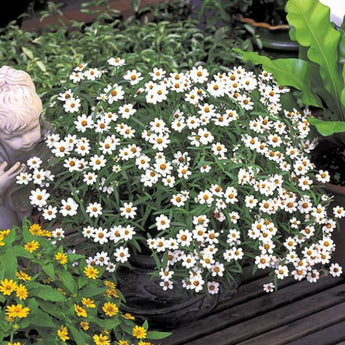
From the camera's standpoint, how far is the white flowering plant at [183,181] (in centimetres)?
187

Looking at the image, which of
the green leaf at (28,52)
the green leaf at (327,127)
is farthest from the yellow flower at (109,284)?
the green leaf at (28,52)

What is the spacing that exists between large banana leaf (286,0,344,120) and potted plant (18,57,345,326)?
33cm

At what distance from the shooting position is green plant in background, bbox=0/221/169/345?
1.59 m

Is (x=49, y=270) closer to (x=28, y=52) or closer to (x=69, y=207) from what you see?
(x=69, y=207)

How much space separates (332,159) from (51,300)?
117 cm

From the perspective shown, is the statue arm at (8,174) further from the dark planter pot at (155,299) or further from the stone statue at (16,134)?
the dark planter pot at (155,299)

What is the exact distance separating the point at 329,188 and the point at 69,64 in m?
1.58

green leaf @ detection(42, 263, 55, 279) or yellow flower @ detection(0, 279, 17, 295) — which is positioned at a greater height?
yellow flower @ detection(0, 279, 17, 295)

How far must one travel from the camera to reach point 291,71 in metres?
2.39

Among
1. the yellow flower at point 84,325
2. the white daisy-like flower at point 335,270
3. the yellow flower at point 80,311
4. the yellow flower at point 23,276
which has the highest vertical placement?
the yellow flower at point 23,276

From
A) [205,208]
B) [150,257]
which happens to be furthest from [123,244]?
[205,208]

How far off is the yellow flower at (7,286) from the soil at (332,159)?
116cm

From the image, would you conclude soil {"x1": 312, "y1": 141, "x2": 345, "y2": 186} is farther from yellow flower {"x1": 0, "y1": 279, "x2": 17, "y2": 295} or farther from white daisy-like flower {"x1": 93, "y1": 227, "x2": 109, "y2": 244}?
yellow flower {"x1": 0, "y1": 279, "x2": 17, "y2": 295}

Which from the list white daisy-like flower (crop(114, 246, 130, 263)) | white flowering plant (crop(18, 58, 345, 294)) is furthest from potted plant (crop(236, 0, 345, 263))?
white daisy-like flower (crop(114, 246, 130, 263))
